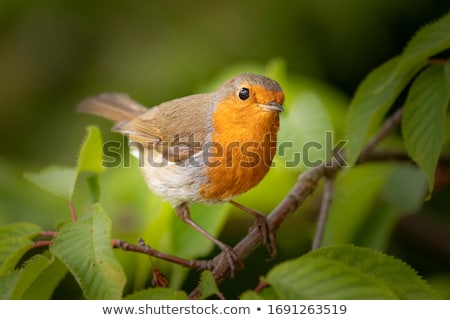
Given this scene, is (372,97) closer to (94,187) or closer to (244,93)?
(244,93)

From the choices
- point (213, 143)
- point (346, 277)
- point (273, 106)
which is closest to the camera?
point (346, 277)

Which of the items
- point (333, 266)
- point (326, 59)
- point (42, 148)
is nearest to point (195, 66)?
point (326, 59)

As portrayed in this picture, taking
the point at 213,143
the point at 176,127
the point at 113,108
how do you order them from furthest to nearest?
the point at 113,108, the point at 176,127, the point at 213,143

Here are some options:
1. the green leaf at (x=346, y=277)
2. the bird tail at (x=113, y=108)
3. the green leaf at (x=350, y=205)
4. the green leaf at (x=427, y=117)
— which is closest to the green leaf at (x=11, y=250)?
the green leaf at (x=346, y=277)

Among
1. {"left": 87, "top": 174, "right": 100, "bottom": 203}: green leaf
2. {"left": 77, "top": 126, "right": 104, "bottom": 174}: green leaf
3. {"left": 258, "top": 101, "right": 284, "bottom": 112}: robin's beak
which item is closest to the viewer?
{"left": 77, "top": 126, "right": 104, "bottom": 174}: green leaf

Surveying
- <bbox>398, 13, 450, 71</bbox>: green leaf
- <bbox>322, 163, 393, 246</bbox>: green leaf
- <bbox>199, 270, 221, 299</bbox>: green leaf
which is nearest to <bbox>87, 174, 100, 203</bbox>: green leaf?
<bbox>199, 270, 221, 299</bbox>: green leaf

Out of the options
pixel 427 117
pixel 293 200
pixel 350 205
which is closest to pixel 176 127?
pixel 293 200

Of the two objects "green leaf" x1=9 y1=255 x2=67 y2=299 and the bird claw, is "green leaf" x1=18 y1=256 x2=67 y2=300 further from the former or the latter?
the bird claw

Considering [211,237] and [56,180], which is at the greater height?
[56,180]

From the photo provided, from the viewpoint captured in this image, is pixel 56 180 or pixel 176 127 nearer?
pixel 56 180
